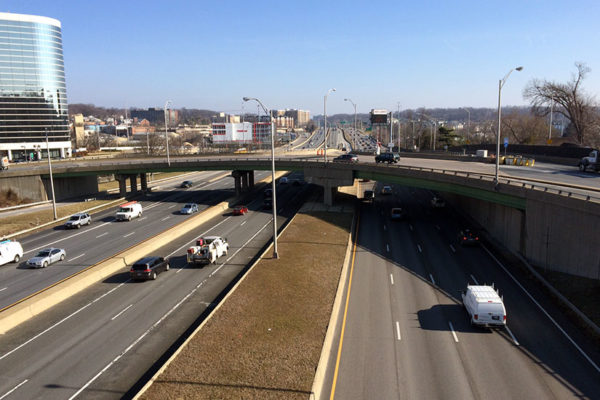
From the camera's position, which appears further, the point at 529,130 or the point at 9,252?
the point at 529,130

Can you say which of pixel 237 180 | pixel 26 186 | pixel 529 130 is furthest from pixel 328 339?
pixel 529 130

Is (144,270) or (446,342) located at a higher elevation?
(144,270)

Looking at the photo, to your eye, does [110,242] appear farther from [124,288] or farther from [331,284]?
[331,284]

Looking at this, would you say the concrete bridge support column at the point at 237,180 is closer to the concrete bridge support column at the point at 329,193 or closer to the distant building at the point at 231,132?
the concrete bridge support column at the point at 329,193

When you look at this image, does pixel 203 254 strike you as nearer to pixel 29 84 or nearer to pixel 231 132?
pixel 231 132

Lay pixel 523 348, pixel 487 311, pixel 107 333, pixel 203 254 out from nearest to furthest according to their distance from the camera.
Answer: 1. pixel 523 348
2. pixel 487 311
3. pixel 107 333
4. pixel 203 254

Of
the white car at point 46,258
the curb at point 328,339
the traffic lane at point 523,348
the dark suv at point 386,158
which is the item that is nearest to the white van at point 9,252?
the white car at point 46,258
